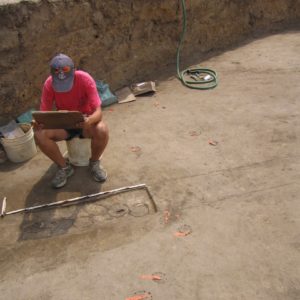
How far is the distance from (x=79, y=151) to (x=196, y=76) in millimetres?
3172

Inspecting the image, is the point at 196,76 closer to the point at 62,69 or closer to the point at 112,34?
the point at 112,34

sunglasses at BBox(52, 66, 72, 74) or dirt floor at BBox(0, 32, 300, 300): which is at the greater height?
sunglasses at BBox(52, 66, 72, 74)

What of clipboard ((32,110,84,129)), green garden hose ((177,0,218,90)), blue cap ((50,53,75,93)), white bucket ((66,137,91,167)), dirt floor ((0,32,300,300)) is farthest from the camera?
green garden hose ((177,0,218,90))

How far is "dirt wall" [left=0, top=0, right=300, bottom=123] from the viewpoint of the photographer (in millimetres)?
5090

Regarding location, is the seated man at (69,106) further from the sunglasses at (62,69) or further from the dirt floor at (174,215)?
the dirt floor at (174,215)

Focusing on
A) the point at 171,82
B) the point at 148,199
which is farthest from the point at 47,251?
the point at 171,82

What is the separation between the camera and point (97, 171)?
4.41 meters

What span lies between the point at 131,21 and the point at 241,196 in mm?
3754

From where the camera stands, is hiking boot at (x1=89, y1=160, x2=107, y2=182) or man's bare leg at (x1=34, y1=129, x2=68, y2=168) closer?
man's bare leg at (x1=34, y1=129, x2=68, y2=168)

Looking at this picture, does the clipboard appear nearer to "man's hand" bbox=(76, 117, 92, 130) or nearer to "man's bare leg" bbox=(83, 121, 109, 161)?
"man's hand" bbox=(76, 117, 92, 130)

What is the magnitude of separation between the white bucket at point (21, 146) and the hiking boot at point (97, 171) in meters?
0.92

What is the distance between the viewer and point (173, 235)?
3.67 meters

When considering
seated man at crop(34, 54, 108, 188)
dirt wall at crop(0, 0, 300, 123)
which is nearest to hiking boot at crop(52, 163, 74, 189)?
seated man at crop(34, 54, 108, 188)

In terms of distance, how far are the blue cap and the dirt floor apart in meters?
1.09
